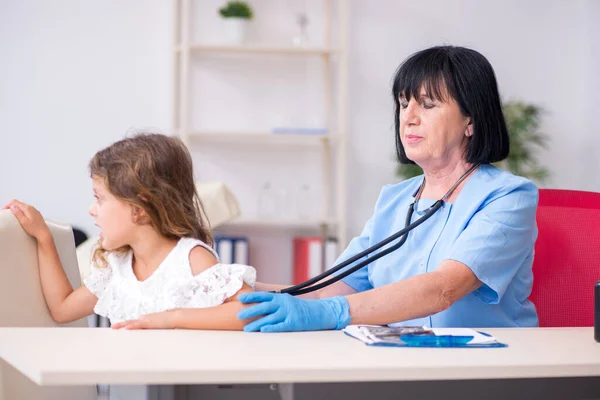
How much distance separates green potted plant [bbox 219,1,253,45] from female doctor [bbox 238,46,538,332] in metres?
2.35

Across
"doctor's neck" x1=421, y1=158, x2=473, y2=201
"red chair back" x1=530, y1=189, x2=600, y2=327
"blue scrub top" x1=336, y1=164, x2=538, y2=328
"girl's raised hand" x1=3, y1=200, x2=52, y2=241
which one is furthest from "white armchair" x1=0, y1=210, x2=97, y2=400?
"red chair back" x1=530, y1=189, x2=600, y2=327

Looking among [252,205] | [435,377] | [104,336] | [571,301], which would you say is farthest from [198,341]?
[252,205]

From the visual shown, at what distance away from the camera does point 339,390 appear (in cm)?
90

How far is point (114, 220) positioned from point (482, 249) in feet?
2.02

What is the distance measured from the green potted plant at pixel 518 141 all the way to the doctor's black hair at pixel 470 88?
2.30 metres

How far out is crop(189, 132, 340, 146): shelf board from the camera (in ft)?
12.6

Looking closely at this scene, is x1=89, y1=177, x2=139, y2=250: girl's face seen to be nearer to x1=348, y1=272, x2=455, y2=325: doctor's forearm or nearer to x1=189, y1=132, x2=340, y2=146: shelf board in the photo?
x1=348, y1=272, x2=455, y2=325: doctor's forearm

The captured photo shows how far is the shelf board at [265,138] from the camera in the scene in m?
3.85

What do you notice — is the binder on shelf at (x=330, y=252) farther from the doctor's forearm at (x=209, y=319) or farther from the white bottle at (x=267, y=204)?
the doctor's forearm at (x=209, y=319)

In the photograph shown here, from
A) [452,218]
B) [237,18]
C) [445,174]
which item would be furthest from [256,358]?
[237,18]

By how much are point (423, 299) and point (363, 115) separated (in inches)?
121

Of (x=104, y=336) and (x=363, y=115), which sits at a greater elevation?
(x=363, y=115)

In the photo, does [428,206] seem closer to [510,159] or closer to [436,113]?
[436,113]

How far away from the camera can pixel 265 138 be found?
13.5ft
